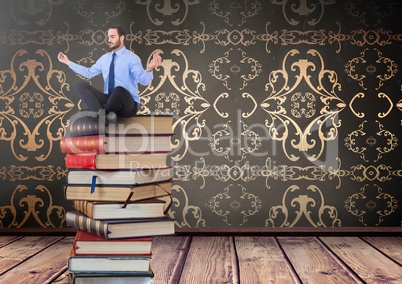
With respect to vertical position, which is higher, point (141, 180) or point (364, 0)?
point (364, 0)

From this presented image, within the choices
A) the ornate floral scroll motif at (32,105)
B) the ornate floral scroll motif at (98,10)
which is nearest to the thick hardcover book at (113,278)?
the ornate floral scroll motif at (32,105)

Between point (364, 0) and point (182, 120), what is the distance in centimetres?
121

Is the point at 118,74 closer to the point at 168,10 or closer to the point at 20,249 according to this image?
the point at 168,10

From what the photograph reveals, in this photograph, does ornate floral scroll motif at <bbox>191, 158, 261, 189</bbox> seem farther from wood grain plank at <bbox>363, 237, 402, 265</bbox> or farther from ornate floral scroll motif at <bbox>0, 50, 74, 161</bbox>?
ornate floral scroll motif at <bbox>0, 50, 74, 161</bbox>

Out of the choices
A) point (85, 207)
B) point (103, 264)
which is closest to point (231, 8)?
point (85, 207)

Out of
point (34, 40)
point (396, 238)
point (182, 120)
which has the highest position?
point (34, 40)

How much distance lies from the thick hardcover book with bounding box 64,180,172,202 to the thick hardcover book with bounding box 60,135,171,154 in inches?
4.6

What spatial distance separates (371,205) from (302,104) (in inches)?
26.7

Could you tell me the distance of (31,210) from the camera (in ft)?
8.70

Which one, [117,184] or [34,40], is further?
[34,40]

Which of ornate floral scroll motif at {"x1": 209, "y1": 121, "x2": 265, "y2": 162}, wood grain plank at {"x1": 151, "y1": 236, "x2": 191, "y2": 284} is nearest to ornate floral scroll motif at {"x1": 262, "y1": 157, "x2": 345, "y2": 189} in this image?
ornate floral scroll motif at {"x1": 209, "y1": 121, "x2": 265, "y2": 162}

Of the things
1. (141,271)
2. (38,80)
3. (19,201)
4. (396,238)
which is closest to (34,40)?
(38,80)

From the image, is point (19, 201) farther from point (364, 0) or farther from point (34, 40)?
point (364, 0)

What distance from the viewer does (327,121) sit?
2.61 m
